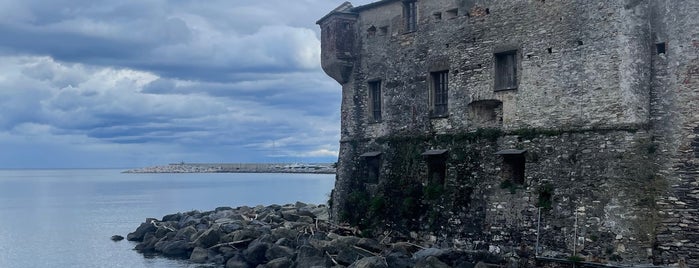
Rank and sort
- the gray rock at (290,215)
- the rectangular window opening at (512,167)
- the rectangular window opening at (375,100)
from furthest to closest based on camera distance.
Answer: the gray rock at (290,215) → the rectangular window opening at (375,100) → the rectangular window opening at (512,167)

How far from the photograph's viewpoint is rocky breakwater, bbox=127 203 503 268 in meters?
24.8

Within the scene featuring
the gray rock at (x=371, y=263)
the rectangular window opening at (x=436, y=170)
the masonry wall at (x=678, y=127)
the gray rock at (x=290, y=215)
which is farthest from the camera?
the gray rock at (x=290, y=215)

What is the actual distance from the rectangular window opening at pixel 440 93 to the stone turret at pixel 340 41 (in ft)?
15.3

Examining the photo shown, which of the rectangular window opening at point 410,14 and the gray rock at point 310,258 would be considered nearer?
the gray rock at point 310,258

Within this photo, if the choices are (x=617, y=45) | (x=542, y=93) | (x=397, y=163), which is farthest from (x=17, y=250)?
(x=617, y=45)

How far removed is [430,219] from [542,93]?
20.4ft

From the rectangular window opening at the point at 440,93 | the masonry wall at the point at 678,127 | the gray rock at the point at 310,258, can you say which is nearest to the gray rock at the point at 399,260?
the gray rock at the point at 310,258

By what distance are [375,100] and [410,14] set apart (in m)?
3.86

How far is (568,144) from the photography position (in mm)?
23062

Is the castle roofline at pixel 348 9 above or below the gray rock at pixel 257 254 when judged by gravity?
above

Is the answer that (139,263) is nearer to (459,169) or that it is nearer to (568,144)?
(459,169)

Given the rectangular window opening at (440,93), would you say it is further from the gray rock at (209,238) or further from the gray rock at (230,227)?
the gray rock at (230,227)

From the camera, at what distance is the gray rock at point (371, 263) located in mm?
23594

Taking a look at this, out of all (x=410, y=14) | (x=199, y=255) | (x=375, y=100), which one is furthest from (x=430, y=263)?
(x=199, y=255)
